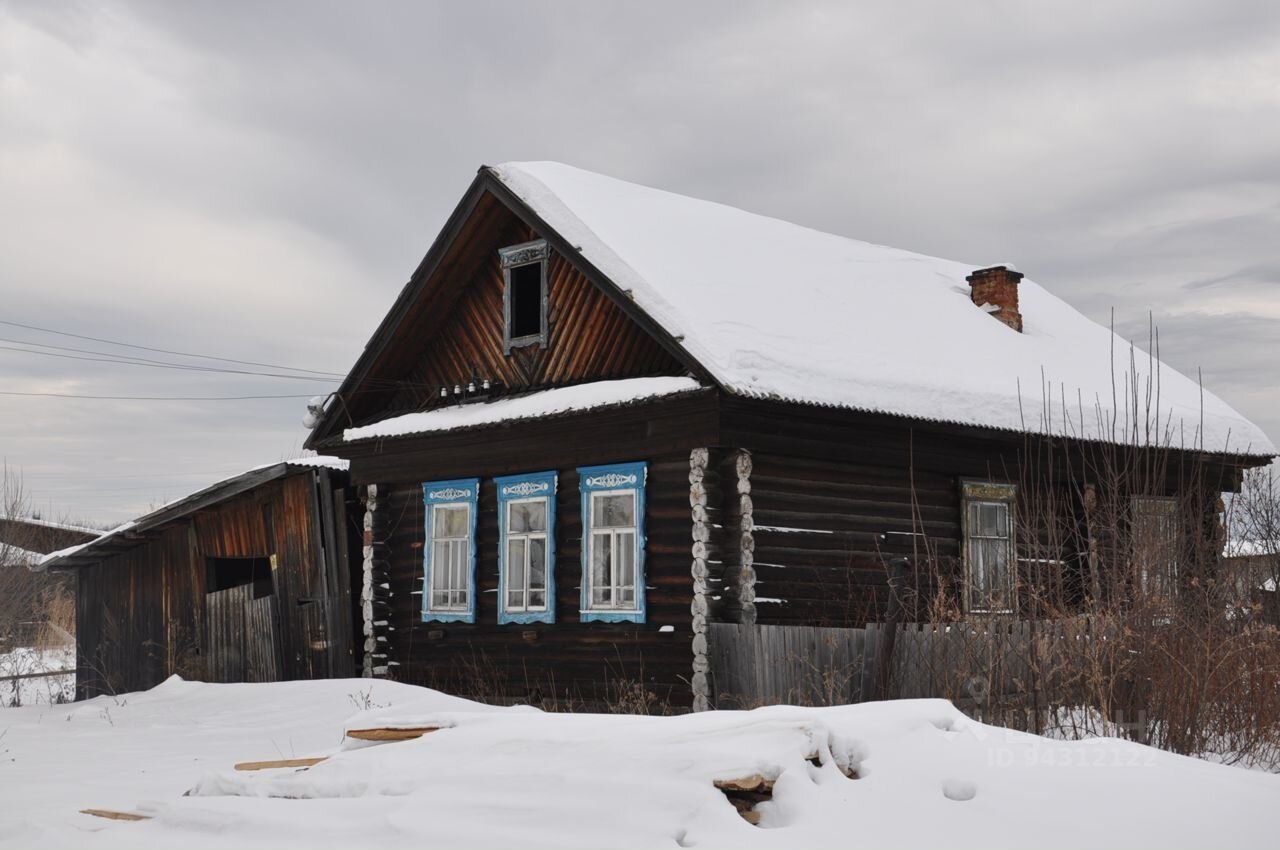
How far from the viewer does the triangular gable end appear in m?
13.8

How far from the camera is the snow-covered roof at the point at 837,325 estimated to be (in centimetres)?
1282

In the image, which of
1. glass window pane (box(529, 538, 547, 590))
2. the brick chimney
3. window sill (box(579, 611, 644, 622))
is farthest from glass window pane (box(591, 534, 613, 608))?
A: the brick chimney

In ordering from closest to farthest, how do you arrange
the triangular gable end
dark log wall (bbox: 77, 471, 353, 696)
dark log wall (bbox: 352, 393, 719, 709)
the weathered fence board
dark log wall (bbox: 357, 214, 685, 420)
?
the weathered fence board < dark log wall (bbox: 352, 393, 719, 709) < the triangular gable end < dark log wall (bbox: 357, 214, 685, 420) < dark log wall (bbox: 77, 471, 353, 696)

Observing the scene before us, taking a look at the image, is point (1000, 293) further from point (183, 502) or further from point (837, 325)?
point (183, 502)

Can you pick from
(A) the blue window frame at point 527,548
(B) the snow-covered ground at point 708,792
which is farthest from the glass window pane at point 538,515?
(B) the snow-covered ground at point 708,792

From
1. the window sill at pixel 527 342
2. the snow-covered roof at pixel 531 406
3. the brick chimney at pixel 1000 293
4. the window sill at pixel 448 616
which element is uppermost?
the brick chimney at pixel 1000 293

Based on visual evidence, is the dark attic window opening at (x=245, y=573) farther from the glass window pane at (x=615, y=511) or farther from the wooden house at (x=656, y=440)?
the glass window pane at (x=615, y=511)

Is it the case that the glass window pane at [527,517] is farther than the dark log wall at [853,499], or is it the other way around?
the glass window pane at [527,517]

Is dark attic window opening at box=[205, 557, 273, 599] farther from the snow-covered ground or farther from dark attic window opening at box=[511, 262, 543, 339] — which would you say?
the snow-covered ground

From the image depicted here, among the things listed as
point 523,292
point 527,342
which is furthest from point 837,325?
point 523,292

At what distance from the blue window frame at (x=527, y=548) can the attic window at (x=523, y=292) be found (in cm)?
167

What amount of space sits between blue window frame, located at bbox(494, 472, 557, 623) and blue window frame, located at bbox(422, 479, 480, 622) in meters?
0.55

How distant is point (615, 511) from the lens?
13.6m

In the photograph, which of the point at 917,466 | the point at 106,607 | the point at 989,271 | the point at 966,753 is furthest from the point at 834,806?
the point at 106,607
